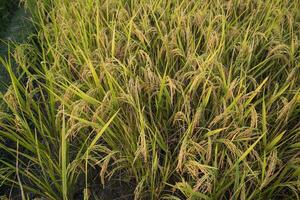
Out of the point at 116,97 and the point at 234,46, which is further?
the point at 234,46

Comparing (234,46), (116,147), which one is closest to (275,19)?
(234,46)

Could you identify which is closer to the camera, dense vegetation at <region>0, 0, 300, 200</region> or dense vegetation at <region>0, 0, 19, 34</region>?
dense vegetation at <region>0, 0, 300, 200</region>

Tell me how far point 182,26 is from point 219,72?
0.42 metres

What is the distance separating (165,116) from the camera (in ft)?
5.83

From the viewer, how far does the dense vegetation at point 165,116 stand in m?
1.50

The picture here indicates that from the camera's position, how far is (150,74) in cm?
165

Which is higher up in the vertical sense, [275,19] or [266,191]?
[275,19]

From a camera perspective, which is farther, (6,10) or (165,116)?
(6,10)

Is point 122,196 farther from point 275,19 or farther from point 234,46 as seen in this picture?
point 275,19

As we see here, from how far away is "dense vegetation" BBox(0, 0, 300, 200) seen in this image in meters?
1.50

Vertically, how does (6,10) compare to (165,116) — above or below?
above

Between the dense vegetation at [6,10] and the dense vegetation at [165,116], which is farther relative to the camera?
the dense vegetation at [6,10]

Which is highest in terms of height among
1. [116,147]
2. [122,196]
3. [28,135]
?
[28,135]

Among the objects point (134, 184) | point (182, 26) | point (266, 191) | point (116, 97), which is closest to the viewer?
point (266, 191)
